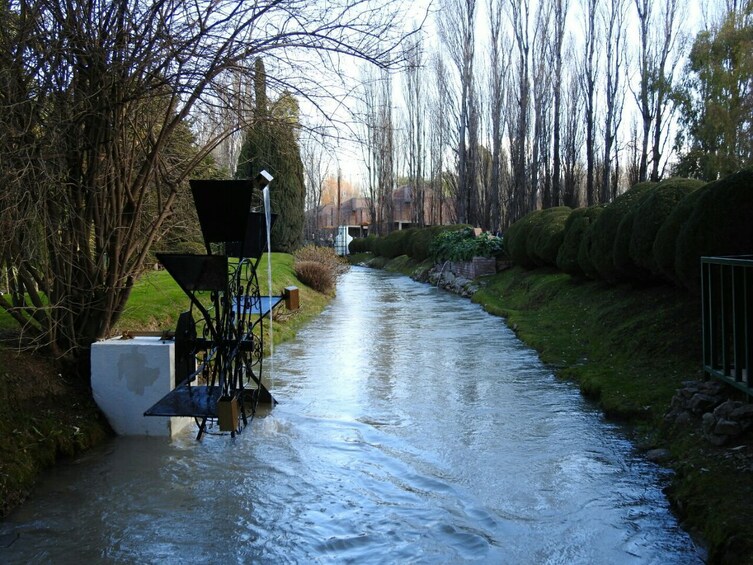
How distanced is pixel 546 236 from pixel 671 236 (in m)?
9.57

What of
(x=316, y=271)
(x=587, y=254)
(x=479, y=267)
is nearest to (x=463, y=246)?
(x=479, y=267)

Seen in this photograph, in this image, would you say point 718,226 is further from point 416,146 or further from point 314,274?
point 416,146

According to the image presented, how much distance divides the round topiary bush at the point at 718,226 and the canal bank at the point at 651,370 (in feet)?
2.62

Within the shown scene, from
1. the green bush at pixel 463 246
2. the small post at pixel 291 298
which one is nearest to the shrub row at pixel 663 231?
the small post at pixel 291 298

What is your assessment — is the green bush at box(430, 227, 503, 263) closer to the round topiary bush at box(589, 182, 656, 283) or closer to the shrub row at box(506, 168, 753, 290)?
the shrub row at box(506, 168, 753, 290)

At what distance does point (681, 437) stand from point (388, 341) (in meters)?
7.84

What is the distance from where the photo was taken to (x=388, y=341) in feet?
43.7

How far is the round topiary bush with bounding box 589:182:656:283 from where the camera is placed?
40.6 feet

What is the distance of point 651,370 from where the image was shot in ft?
26.5

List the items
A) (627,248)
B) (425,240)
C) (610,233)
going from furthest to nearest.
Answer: (425,240)
(610,233)
(627,248)

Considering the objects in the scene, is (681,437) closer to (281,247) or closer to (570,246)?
(570,246)

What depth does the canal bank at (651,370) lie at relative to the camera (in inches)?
174

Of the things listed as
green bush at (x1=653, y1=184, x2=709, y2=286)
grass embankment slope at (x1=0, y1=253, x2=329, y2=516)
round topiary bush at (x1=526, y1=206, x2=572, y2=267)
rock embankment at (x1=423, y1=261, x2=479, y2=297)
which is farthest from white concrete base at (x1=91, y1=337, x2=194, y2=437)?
rock embankment at (x1=423, y1=261, x2=479, y2=297)

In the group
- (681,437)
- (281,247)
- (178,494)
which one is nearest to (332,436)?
(178,494)
